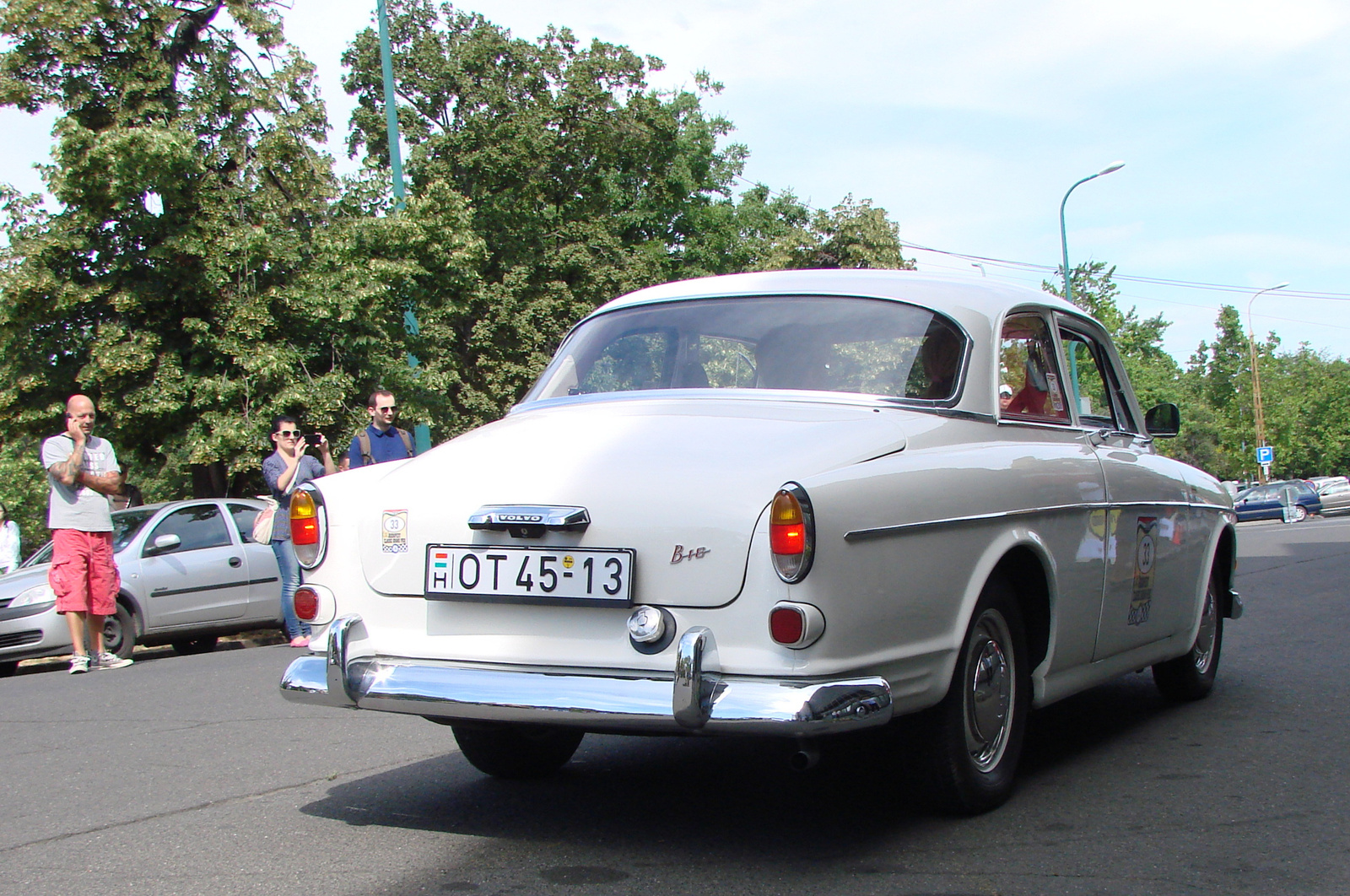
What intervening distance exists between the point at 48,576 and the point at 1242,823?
886 centimetres

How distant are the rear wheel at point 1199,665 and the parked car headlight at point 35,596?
8.93m

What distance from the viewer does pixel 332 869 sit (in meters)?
3.58

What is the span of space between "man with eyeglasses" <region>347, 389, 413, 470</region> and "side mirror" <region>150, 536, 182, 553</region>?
280 cm

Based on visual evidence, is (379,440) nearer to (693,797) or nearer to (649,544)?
(693,797)

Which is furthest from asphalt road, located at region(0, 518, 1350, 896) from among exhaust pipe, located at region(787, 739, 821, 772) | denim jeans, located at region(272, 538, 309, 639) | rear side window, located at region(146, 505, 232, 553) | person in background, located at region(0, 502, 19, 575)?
person in background, located at region(0, 502, 19, 575)

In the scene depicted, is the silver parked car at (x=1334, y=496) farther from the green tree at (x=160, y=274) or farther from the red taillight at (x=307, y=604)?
the red taillight at (x=307, y=604)

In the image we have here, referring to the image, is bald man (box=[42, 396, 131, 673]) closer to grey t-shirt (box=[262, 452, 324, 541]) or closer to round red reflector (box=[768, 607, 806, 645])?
grey t-shirt (box=[262, 452, 324, 541])

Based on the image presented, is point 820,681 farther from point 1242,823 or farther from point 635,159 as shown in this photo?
point 635,159

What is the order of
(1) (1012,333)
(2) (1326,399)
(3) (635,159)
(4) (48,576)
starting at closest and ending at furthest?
(1) (1012,333) < (4) (48,576) < (3) (635,159) < (2) (1326,399)

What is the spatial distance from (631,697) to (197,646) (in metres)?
11.0

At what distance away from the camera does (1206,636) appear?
20.4 feet

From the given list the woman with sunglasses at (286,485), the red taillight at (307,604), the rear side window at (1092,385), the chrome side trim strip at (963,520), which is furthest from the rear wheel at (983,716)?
the woman with sunglasses at (286,485)

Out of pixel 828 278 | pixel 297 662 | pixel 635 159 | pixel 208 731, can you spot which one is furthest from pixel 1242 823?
pixel 635 159

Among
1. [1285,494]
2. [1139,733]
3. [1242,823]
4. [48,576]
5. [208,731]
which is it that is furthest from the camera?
[1285,494]
